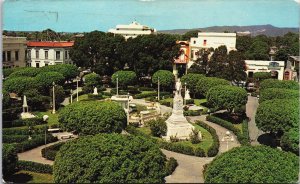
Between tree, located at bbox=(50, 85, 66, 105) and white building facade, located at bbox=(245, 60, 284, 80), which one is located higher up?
white building facade, located at bbox=(245, 60, 284, 80)

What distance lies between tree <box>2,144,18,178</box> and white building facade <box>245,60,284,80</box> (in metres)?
25.6

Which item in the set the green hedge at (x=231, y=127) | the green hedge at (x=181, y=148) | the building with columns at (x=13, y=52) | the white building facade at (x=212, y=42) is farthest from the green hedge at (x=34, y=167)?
the white building facade at (x=212, y=42)

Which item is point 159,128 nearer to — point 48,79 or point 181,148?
point 181,148

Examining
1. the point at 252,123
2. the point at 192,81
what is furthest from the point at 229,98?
the point at 192,81

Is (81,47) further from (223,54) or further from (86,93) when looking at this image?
(223,54)

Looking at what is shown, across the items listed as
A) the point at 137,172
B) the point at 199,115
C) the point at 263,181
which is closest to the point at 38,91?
the point at 199,115

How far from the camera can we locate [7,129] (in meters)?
19.6

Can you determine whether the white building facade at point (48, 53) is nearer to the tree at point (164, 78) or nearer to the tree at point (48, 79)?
the tree at point (48, 79)

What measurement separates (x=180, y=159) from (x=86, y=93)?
1515 centimetres

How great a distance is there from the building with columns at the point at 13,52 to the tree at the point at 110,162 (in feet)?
86.6

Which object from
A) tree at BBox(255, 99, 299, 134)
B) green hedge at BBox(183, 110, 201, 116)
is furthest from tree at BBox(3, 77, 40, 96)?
tree at BBox(255, 99, 299, 134)

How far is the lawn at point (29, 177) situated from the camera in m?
13.5

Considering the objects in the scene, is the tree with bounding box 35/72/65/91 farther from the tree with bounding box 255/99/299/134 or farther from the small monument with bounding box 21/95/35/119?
the tree with bounding box 255/99/299/134

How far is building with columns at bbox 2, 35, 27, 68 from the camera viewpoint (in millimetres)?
35075
